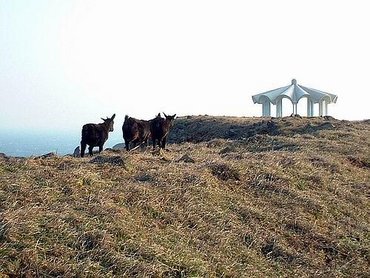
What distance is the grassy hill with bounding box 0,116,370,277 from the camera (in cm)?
610

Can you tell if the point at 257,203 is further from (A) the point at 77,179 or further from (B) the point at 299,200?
(A) the point at 77,179

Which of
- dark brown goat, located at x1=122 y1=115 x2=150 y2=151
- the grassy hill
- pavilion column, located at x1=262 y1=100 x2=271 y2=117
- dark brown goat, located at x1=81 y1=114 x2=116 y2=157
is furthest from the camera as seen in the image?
pavilion column, located at x1=262 y1=100 x2=271 y2=117

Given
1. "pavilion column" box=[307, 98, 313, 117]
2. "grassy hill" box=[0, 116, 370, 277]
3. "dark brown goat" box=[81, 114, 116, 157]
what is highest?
"pavilion column" box=[307, 98, 313, 117]

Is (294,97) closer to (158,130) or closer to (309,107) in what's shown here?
(309,107)

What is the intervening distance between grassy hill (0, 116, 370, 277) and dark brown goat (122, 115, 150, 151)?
5.76 m

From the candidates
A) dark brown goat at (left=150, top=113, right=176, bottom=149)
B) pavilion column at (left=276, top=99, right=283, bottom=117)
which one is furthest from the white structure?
dark brown goat at (left=150, top=113, right=176, bottom=149)

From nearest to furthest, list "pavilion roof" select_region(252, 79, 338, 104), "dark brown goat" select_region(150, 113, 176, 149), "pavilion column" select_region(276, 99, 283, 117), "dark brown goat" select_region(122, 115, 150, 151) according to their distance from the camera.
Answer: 1. "dark brown goat" select_region(122, 115, 150, 151)
2. "dark brown goat" select_region(150, 113, 176, 149)
3. "pavilion roof" select_region(252, 79, 338, 104)
4. "pavilion column" select_region(276, 99, 283, 117)

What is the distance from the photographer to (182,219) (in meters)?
7.78

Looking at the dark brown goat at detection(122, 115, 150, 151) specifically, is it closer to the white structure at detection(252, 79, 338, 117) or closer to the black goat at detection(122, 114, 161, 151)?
the black goat at detection(122, 114, 161, 151)

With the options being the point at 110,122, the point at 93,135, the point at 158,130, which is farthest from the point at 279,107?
the point at 93,135

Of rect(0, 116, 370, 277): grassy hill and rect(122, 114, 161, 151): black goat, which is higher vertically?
rect(122, 114, 161, 151): black goat

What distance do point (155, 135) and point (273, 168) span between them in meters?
7.75

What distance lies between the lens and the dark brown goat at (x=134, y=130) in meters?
17.7

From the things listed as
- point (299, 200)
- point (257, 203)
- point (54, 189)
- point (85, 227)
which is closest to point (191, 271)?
point (85, 227)
